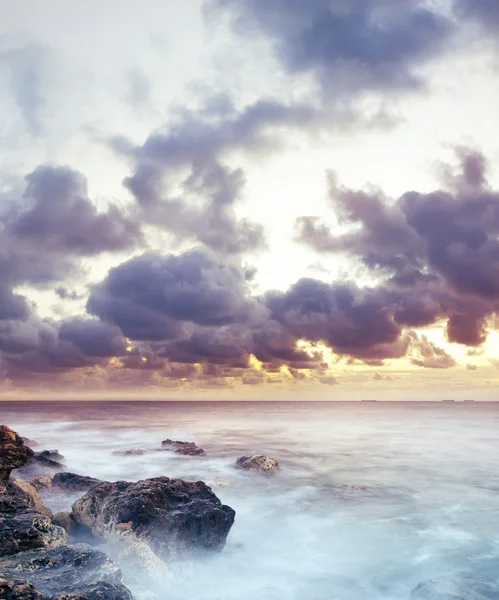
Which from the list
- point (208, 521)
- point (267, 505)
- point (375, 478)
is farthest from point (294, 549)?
point (375, 478)

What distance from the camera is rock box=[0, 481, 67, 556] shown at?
7.23 meters

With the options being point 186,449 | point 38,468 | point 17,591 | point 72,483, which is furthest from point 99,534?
point 186,449

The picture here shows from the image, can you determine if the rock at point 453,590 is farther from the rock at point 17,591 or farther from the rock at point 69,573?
the rock at point 17,591

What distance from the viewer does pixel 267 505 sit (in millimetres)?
16359

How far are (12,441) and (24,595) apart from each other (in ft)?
33.2

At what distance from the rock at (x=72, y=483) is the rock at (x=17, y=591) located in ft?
39.5

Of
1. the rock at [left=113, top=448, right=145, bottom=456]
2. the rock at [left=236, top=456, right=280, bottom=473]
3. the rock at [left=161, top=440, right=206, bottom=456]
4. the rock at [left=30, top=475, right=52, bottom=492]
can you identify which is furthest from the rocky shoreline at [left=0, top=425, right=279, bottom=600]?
the rock at [left=113, top=448, right=145, bottom=456]

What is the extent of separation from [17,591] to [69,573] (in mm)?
1415

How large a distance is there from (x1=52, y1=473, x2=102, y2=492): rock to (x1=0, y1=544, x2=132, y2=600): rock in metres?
10.00

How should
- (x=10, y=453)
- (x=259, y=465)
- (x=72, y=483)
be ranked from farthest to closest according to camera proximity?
(x=259, y=465) → (x=72, y=483) → (x=10, y=453)

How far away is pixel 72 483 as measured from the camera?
16531mm

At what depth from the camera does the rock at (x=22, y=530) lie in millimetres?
7234

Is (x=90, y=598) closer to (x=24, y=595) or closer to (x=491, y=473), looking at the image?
(x=24, y=595)

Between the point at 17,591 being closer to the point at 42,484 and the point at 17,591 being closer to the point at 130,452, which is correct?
the point at 42,484
